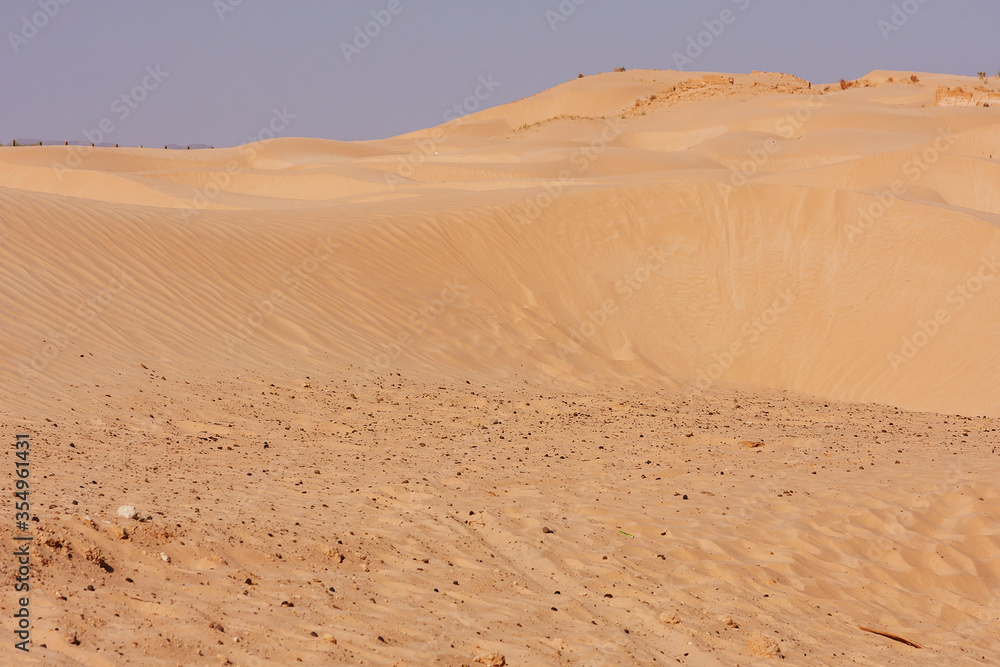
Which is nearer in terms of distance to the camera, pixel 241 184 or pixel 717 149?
pixel 241 184

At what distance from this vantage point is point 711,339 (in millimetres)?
15266

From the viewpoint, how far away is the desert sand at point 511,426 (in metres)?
4.67

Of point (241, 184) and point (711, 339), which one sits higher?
point (241, 184)

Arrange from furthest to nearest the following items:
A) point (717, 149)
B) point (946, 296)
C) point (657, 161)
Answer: point (717, 149), point (657, 161), point (946, 296)

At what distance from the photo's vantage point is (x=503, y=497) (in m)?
6.70

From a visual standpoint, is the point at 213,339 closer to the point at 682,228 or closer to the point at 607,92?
the point at 682,228

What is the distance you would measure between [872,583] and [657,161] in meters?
28.3

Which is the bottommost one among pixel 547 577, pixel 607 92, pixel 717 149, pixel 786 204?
pixel 547 577

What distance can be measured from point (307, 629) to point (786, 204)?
52.0 ft

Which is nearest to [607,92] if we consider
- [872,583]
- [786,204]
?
[786,204]

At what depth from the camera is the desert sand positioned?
467 cm

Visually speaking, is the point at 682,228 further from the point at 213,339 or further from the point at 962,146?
the point at 962,146

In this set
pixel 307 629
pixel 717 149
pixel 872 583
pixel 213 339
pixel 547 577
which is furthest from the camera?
pixel 717 149

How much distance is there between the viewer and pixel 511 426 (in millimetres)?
9086
